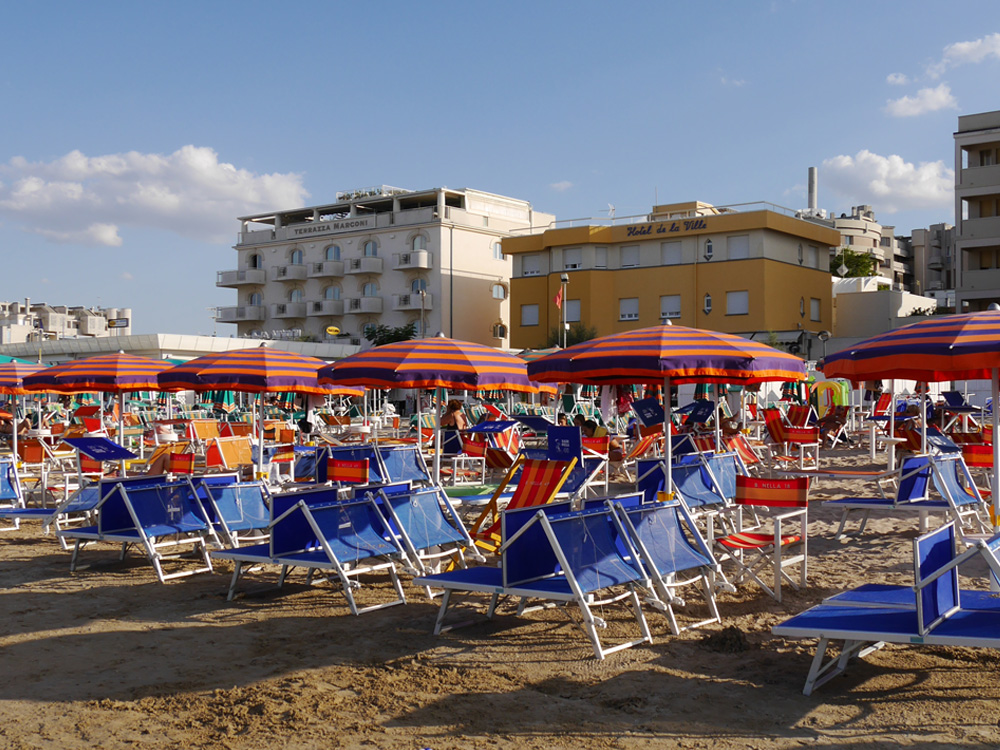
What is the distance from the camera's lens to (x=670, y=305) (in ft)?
165

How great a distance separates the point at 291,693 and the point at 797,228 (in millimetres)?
48642

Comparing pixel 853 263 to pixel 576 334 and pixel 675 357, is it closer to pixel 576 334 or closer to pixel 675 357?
pixel 576 334

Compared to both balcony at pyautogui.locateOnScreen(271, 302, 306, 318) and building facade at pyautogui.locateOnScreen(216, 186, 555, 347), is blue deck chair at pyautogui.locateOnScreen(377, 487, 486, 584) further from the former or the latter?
balcony at pyautogui.locateOnScreen(271, 302, 306, 318)

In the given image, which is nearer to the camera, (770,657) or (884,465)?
(770,657)

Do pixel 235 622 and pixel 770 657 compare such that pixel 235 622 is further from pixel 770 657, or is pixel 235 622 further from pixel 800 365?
pixel 800 365

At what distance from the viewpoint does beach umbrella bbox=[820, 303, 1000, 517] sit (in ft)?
23.4

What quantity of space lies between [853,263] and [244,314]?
41.9 metres

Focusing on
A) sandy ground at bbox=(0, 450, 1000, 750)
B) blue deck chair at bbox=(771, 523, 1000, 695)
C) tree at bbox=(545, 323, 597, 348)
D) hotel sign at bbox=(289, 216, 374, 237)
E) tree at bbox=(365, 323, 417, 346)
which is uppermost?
hotel sign at bbox=(289, 216, 374, 237)

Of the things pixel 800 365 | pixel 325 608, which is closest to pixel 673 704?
pixel 325 608

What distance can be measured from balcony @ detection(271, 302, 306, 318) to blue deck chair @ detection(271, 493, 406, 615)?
59.5m

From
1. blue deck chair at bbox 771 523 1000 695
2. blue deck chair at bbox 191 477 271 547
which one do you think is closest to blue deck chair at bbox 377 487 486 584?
blue deck chair at bbox 191 477 271 547

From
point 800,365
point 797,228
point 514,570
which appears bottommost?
point 514,570

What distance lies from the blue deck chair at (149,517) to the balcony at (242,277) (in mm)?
61077

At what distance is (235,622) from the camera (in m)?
6.89
